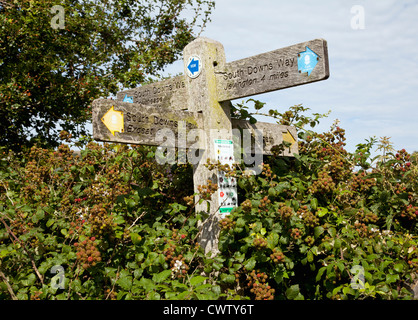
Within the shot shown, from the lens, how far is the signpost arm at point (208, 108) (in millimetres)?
3049

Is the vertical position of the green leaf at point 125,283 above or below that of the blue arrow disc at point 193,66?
below

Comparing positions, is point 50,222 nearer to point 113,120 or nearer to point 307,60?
point 113,120

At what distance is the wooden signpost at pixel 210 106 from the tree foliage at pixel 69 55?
15.6 ft

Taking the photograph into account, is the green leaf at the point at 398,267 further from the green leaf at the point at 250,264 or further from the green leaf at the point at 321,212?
the green leaf at the point at 250,264

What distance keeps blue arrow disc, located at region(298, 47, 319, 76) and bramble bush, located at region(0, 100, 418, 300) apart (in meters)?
0.87

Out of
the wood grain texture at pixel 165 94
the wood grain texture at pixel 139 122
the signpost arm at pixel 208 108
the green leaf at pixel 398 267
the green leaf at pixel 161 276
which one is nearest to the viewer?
the green leaf at pixel 161 276

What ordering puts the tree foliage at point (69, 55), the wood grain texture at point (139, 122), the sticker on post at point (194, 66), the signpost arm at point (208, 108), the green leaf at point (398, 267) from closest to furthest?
the wood grain texture at point (139, 122)
the green leaf at point (398, 267)
the signpost arm at point (208, 108)
the sticker on post at point (194, 66)
the tree foliage at point (69, 55)

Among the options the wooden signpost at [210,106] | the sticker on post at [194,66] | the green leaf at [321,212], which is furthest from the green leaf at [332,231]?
the sticker on post at [194,66]

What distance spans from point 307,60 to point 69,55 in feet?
22.2

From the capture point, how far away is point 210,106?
3188 mm

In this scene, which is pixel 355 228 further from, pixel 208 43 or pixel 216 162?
pixel 208 43
